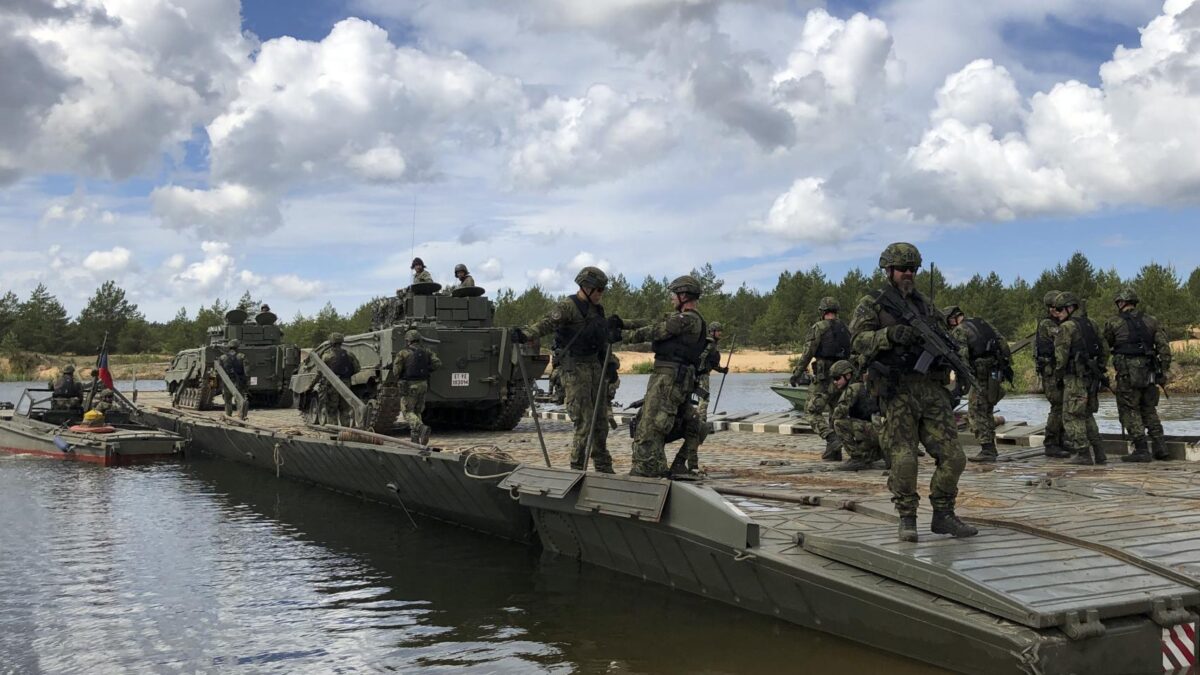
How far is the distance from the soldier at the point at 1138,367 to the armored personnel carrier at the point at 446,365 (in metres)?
8.74

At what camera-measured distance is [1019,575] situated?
218 inches

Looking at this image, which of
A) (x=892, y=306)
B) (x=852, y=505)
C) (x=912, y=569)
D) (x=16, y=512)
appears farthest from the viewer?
(x=16, y=512)

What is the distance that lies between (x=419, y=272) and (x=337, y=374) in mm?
2548

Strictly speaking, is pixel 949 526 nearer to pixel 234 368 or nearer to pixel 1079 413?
pixel 1079 413

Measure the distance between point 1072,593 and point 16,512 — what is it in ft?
43.8

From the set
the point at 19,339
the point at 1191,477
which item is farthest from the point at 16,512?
the point at 19,339

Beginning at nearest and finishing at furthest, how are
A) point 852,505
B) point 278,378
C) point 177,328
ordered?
1. point 852,505
2. point 278,378
3. point 177,328

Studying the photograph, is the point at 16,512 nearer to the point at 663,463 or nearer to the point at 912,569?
the point at 663,463

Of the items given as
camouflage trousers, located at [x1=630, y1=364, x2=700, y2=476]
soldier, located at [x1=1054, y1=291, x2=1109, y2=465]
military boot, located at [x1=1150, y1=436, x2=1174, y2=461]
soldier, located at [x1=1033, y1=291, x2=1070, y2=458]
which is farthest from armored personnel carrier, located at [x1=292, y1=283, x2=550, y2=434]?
military boot, located at [x1=1150, y1=436, x2=1174, y2=461]

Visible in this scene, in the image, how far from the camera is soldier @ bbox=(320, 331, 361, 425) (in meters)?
16.5

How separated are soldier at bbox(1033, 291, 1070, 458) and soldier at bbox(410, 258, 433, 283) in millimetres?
10020

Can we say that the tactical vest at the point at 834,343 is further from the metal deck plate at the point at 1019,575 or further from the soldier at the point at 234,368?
the soldier at the point at 234,368

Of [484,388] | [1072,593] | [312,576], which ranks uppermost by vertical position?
[484,388]

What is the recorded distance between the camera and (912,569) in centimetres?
564
